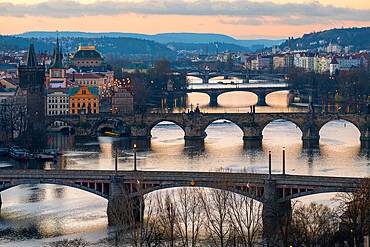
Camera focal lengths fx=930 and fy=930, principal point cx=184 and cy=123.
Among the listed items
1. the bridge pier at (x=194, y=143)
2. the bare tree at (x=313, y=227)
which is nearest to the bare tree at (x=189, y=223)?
the bare tree at (x=313, y=227)

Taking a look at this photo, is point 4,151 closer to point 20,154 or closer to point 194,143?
point 20,154

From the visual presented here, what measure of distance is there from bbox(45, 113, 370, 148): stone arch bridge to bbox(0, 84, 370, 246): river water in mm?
856

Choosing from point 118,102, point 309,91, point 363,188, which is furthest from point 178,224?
point 309,91

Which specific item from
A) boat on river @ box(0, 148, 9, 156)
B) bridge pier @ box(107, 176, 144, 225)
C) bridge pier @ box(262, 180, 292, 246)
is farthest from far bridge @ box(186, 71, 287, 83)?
bridge pier @ box(262, 180, 292, 246)

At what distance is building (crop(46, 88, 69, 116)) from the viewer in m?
80.6

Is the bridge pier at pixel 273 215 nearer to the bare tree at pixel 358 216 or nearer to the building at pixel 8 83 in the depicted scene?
the bare tree at pixel 358 216

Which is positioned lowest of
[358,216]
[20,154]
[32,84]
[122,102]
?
[20,154]

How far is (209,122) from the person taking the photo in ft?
237

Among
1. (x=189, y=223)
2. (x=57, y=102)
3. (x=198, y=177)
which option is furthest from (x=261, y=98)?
(x=189, y=223)

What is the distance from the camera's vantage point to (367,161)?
5712 centimetres

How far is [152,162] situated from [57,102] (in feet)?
83.9

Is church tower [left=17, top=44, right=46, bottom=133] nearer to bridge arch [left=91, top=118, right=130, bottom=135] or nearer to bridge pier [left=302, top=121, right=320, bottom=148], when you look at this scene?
bridge arch [left=91, top=118, right=130, bottom=135]

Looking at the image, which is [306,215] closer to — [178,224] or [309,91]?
[178,224]

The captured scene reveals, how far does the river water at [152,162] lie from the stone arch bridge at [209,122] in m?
0.86
